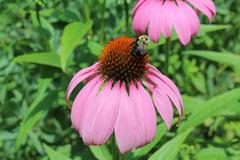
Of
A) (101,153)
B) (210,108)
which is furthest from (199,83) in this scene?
(101,153)

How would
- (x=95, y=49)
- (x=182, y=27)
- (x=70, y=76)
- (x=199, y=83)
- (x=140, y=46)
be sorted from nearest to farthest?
(x=140, y=46)
(x=182, y=27)
(x=95, y=49)
(x=70, y=76)
(x=199, y=83)

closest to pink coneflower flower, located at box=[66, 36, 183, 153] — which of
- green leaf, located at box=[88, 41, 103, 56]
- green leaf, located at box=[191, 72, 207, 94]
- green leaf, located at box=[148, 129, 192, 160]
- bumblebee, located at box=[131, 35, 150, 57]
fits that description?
bumblebee, located at box=[131, 35, 150, 57]

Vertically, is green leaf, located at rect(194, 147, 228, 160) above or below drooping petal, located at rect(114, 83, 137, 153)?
below

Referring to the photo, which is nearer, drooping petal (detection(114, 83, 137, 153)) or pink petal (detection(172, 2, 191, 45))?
drooping petal (detection(114, 83, 137, 153))

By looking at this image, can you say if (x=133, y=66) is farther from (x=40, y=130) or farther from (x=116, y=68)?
(x=40, y=130)

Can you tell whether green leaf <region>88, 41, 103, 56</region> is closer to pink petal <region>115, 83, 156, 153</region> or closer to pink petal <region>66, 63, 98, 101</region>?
pink petal <region>66, 63, 98, 101</region>

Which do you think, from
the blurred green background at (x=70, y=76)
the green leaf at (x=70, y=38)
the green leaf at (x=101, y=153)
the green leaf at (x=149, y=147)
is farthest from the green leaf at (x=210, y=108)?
the green leaf at (x=70, y=38)

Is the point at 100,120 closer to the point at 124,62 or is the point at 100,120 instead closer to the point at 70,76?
the point at 124,62
